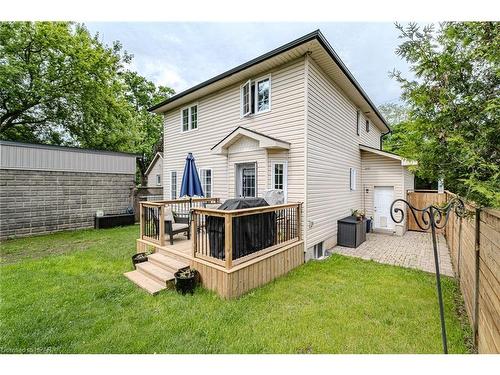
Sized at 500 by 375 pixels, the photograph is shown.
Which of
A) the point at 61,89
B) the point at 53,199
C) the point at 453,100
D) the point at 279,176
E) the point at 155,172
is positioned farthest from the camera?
the point at 155,172

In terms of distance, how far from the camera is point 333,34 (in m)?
5.59

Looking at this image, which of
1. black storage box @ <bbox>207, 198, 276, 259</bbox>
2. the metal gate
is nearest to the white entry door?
the metal gate

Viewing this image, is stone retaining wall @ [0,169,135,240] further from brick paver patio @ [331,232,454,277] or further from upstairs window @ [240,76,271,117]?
brick paver patio @ [331,232,454,277]

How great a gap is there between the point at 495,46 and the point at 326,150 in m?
5.22

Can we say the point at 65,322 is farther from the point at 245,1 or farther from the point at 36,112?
the point at 36,112

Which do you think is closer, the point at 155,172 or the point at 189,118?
the point at 189,118

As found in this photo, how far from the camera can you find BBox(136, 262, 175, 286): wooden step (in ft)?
15.1

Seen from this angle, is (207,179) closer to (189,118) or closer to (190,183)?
(190,183)

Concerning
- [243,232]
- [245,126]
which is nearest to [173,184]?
[245,126]

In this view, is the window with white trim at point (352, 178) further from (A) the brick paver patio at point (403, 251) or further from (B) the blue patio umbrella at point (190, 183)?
(B) the blue patio umbrella at point (190, 183)

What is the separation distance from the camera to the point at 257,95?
738 cm

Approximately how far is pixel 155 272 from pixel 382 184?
9640mm

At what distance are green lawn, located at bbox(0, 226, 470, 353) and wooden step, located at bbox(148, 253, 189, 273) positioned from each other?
64cm
